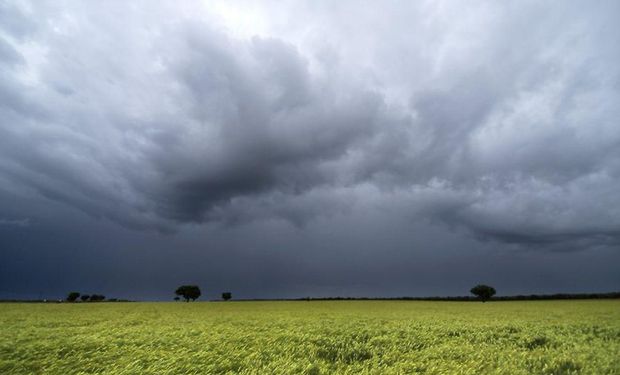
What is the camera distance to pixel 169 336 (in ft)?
33.3

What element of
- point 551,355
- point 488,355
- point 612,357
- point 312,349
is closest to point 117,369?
point 312,349

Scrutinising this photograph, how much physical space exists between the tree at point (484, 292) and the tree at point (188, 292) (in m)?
97.8

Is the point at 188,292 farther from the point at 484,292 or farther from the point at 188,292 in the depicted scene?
the point at 484,292

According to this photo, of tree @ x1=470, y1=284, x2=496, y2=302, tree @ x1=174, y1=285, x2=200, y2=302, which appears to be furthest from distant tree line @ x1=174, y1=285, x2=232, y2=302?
tree @ x1=470, y1=284, x2=496, y2=302

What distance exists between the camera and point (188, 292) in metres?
119

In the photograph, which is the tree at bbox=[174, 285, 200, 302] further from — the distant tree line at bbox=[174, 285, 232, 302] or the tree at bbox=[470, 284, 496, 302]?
the tree at bbox=[470, 284, 496, 302]

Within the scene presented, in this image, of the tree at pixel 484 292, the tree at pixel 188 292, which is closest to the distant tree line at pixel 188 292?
the tree at pixel 188 292

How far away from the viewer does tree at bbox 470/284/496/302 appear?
95.3 meters

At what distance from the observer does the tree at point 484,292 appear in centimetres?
9531

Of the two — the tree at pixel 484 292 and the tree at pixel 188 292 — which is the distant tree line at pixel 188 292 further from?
the tree at pixel 484 292

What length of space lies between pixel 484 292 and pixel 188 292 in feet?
336

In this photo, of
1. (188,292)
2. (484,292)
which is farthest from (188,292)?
(484,292)

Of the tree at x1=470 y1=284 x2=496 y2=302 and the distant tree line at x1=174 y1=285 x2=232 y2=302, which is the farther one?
the distant tree line at x1=174 y1=285 x2=232 y2=302

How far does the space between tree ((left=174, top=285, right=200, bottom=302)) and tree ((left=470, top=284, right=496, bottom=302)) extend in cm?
9778
